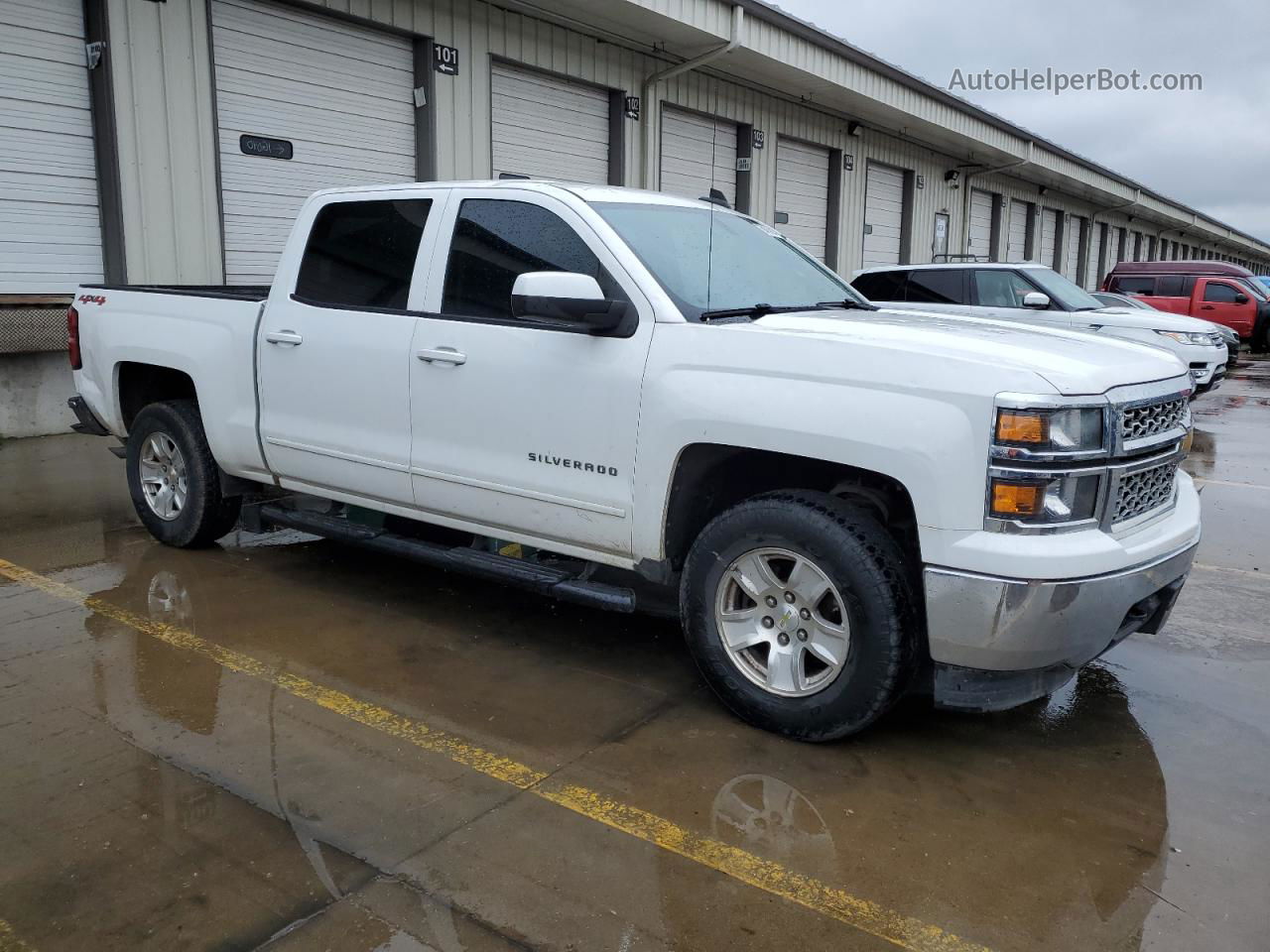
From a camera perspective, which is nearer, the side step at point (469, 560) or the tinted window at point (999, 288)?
the side step at point (469, 560)

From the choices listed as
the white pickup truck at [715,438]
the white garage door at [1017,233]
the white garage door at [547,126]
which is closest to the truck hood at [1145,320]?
the white garage door at [547,126]

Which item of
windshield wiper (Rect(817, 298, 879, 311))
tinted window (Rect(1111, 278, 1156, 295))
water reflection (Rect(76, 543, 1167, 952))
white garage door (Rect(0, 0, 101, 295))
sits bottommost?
water reflection (Rect(76, 543, 1167, 952))

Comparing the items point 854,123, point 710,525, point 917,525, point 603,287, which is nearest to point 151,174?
point 603,287

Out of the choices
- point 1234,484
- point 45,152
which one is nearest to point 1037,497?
point 1234,484

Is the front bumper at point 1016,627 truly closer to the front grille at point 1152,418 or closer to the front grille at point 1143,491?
the front grille at point 1143,491

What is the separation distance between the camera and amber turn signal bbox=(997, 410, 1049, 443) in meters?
3.16

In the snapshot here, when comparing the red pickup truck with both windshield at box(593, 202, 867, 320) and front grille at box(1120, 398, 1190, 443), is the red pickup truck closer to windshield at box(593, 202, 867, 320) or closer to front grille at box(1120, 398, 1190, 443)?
windshield at box(593, 202, 867, 320)

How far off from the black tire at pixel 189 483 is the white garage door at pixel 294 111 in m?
4.52

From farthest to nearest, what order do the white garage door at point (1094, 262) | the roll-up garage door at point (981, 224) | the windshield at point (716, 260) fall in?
1. the white garage door at point (1094, 262)
2. the roll-up garage door at point (981, 224)
3. the windshield at point (716, 260)

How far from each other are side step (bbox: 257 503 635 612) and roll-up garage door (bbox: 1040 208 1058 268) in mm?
29120

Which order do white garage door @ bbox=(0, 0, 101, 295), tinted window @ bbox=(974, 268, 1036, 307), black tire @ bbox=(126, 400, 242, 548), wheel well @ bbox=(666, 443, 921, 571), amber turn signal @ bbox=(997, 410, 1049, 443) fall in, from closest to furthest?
1. amber turn signal @ bbox=(997, 410, 1049, 443)
2. wheel well @ bbox=(666, 443, 921, 571)
3. black tire @ bbox=(126, 400, 242, 548)
4. white garage door @ bbox=(0, 0, 101, 295)
5. tinted window @ bbox=(974, 268, 1036, 307)

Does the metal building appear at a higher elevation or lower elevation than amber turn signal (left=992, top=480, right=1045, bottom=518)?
higher

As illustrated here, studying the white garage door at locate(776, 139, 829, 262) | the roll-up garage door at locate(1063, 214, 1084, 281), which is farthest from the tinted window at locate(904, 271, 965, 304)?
the roll-up garage door at locate(1063, 214, 1084, 281)

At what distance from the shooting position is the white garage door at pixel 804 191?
17.5 meters
